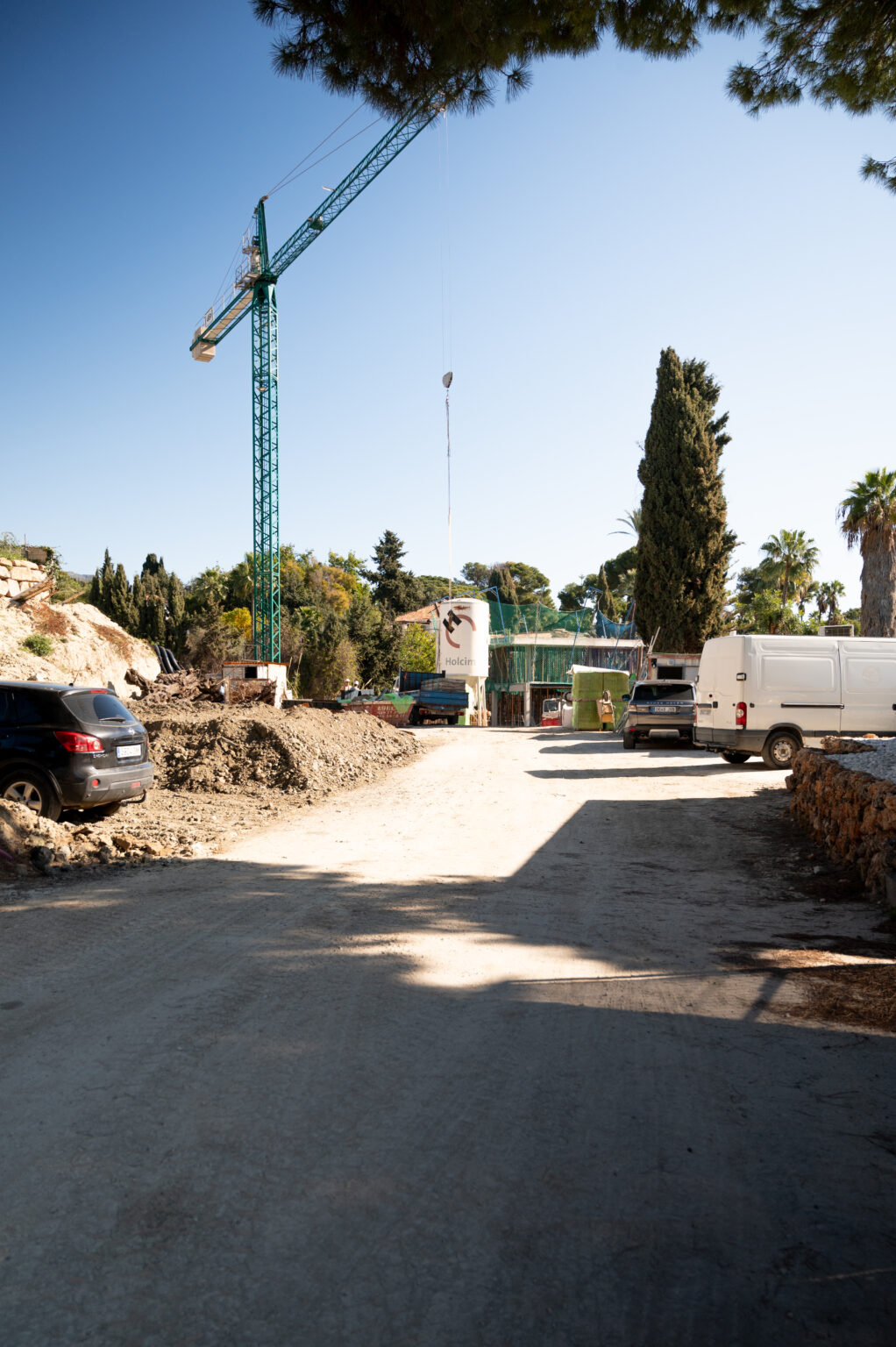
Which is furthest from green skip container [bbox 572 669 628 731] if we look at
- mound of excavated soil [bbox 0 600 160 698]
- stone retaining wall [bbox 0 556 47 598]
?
stone retaining wall [bbox 0 556 47 598]

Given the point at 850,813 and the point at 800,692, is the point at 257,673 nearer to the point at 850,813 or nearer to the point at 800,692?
the point at 800,692

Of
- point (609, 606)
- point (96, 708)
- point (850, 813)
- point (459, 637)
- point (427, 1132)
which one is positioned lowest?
point (427, 1132)

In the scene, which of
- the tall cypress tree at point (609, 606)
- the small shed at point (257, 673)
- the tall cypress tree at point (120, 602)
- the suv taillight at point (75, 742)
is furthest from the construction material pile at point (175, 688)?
the tall cypress tree at point (609, 606)

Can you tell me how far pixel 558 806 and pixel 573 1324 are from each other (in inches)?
387

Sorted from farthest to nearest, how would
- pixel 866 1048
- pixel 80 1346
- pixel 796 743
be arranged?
1. pixel 796 743
2. pixel 866 1048
3. pixel 80 1346

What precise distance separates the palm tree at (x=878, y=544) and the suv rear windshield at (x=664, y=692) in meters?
10.7

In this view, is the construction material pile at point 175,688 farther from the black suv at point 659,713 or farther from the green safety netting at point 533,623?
the green safety netting at point 533,623

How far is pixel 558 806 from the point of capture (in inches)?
468

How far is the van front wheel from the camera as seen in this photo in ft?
51.4

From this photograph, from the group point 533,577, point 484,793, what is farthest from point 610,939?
point 533,577

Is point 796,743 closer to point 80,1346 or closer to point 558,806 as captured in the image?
point 558,806

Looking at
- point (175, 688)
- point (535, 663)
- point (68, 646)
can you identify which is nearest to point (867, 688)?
point (175, 688)

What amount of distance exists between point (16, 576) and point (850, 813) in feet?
69.3

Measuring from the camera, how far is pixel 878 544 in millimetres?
29531
